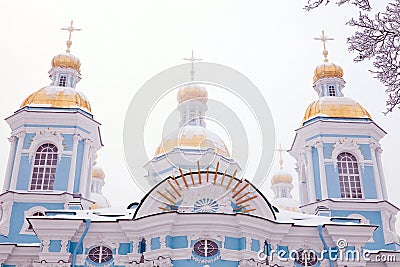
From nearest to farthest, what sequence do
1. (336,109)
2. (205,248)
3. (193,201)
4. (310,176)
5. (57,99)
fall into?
1. (205,248)
2. (193,201)
3. (310,176)
4. (57,99)
5. (336,109)

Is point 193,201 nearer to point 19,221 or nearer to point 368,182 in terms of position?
point 19,221

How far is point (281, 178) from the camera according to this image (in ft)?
103

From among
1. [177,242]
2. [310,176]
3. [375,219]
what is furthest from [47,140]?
[375,219]

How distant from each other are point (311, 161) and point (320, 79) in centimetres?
434

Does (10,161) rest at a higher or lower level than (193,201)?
higher

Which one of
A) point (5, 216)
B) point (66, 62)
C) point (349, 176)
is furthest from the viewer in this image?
point (66, 62)

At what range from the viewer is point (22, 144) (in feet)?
60.7

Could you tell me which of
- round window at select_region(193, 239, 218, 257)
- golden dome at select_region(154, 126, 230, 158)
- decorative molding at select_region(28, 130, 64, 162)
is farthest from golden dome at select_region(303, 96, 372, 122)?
decorative molding at select_region(28, 130, 64, 162)

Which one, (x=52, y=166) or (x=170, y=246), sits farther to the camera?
(x=52, y=166)

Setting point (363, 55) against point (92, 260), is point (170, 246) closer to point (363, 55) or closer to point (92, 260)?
point (92, 260)

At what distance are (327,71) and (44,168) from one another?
41.4ft

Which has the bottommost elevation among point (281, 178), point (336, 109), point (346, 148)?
point (346, 148)

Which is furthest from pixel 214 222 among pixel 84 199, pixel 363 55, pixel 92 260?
pixel 363 55

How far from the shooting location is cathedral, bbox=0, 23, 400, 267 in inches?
553
